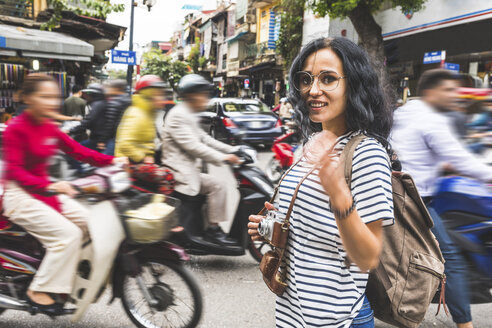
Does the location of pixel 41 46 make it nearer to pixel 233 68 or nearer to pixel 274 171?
pixel 274 171

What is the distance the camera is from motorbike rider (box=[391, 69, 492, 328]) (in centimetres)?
248

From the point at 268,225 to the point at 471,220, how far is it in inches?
67.3

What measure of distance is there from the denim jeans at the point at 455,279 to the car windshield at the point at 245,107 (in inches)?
416

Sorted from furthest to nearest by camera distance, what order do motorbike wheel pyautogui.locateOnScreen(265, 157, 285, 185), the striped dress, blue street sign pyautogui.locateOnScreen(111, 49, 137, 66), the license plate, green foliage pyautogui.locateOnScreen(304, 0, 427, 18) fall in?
blue street sign pyautogui.locateOnScreen(111, 49, 137, 66) < the license plate < green foliage pyautogui.locateOnScreen(304, 0, 427, 18) < motorbike wheel pyautogui.locateOnScreen(265, 157, 285, 185) < the striped dress

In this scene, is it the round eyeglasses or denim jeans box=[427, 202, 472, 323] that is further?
denim jeans box=[427, 202, 472, 323]

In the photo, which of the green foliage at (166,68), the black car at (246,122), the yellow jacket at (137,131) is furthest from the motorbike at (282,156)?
the green foliage at (166,68)

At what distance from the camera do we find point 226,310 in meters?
3.38

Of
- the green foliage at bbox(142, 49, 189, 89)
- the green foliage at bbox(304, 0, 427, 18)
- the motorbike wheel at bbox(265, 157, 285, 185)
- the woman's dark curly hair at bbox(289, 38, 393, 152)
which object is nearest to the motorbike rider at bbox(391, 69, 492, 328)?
the woman's dark curly hair at bbox(289, 38, 393, 152)

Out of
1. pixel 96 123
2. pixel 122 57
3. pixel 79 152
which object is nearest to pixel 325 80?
pixel 79 152

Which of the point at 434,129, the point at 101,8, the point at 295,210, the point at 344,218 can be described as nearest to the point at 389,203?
the point at 344,218

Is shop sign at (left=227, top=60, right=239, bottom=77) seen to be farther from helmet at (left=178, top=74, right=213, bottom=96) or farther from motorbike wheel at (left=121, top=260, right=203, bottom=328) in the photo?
motorbike wheel at (left=121, top=260, right=203, bottom=328)

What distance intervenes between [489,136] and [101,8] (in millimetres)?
11305

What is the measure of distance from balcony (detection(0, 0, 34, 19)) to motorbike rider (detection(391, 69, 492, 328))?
1364 cm

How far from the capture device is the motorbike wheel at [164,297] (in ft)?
9.17
